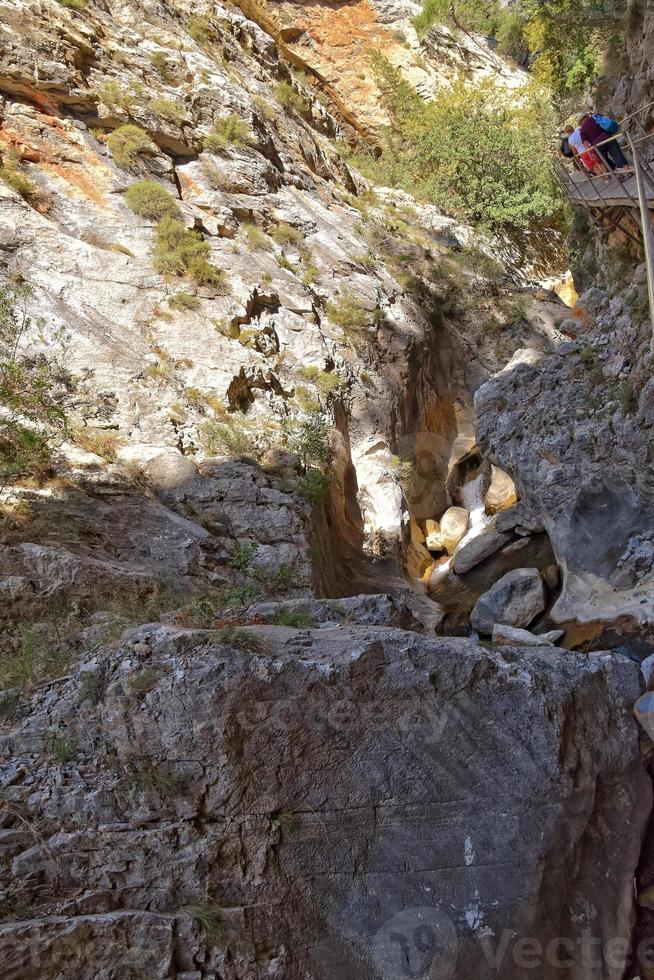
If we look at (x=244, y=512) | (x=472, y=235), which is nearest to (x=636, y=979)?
(x=244, y=512)

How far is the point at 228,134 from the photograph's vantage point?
54.9 feet

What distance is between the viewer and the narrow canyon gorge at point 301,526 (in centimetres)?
411

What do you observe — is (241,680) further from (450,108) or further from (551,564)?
(450,108)

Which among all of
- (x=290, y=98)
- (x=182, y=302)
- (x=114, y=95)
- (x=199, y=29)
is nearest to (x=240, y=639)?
(x=182, y=302)

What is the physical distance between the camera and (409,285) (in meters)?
19.0

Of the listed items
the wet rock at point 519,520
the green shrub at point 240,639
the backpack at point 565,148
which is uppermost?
the backpack at point 565,148

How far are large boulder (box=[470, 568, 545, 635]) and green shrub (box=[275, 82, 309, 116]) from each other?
18398mm

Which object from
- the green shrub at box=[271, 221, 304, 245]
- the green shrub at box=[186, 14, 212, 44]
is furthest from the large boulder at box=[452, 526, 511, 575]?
the green shrub at box=[186, 14, 212, 44]

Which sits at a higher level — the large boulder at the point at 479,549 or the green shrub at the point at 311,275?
the green shrub at the point at 311,275

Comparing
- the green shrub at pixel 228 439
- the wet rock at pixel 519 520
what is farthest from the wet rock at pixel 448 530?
the green shrub at pixel 228 439

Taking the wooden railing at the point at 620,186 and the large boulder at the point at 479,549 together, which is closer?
the wooden railing at the point at 620,186

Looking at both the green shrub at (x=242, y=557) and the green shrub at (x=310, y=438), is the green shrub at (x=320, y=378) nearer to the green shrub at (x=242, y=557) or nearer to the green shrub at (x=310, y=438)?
the green shrub at (x=310, y=438)

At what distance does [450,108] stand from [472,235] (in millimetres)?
5923

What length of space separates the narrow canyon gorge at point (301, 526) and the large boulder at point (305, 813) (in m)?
0.02
